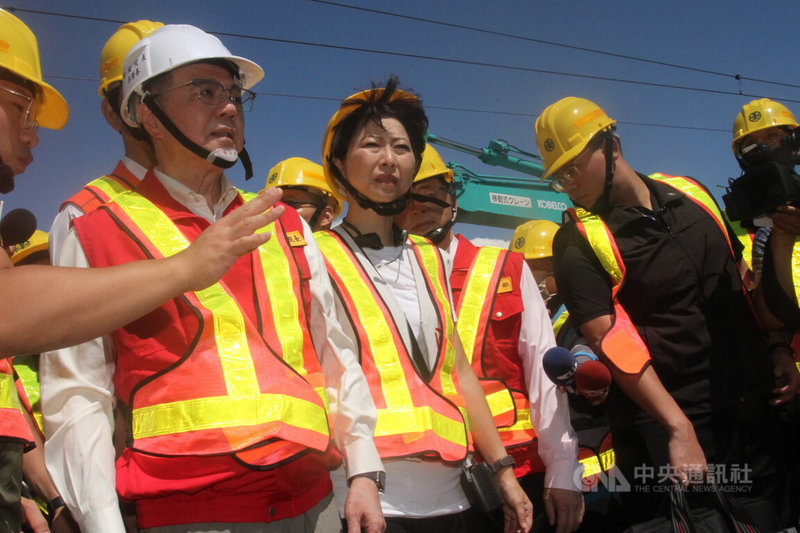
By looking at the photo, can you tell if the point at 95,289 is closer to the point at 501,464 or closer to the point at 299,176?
the point at 501,464

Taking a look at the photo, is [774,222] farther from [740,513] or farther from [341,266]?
[341,266]

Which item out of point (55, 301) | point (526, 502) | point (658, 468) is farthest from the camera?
point (658, 468)

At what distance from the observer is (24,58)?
2262 mm

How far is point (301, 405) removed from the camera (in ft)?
5.60

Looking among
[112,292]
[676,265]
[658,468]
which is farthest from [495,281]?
[112,292]

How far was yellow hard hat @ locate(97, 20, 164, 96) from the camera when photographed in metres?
3.51

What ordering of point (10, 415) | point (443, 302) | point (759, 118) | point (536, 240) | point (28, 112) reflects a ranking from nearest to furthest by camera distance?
1. point (10, 415)
2. point (28, 112)
3. point (443, 302)
4. point (536, 240)
5. point (759, 118)

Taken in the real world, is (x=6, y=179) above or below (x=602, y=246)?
above

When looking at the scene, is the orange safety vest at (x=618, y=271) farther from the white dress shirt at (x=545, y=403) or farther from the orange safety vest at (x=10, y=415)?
the orange safety vest at (x=10, y=415)

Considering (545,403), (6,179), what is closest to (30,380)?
(6,179)

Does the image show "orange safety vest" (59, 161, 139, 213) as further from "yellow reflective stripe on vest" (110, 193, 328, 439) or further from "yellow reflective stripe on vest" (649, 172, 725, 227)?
"yellow reflective stripe on vest" (649, 172, 725, 227)

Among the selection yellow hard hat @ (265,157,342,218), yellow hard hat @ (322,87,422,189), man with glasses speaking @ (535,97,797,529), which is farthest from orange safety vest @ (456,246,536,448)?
yellow hard hat @ (265,157,342,218)

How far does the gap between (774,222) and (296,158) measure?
3.98 m

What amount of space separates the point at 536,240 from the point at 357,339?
11.8 ft
